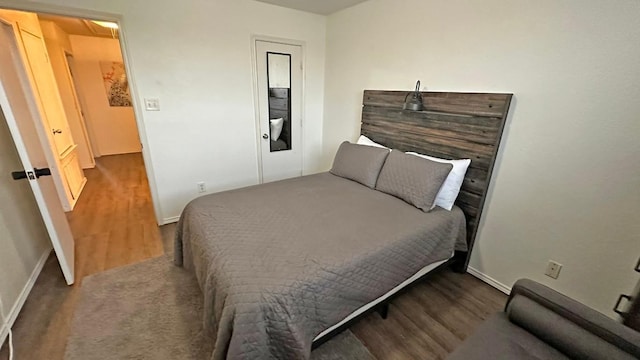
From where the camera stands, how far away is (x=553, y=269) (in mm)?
1782

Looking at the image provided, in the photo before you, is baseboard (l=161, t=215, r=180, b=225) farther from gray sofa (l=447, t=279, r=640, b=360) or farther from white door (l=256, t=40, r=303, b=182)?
gray sofa (l=447, t=279, r=640, b=360)

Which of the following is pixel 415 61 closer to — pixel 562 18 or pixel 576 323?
pixel 562 18

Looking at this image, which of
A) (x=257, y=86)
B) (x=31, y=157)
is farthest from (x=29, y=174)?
(x=257, y=86)

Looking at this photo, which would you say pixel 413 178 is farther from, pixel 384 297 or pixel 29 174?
pixel 29 174

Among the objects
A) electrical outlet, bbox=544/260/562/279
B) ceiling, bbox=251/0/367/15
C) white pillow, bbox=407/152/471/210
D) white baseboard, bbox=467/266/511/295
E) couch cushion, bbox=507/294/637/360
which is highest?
ceiling, bbox=251/0/367/15

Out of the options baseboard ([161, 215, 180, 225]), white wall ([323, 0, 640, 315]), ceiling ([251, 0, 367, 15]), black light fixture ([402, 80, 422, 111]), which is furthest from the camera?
baseboard ([161, 215, 180, 225])

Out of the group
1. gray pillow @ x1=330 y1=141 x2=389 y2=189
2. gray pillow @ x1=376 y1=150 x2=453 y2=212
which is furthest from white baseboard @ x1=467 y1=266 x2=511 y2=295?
gray pillow @ x1=330 y1=141 x2=389 y2=189

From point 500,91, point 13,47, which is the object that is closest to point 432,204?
point 500,91

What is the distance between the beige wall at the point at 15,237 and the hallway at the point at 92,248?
8 cm

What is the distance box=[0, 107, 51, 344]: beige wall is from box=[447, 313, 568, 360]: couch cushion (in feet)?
8.33

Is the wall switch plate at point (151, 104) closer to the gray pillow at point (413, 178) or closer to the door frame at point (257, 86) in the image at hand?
the door frame at point (257, 86)

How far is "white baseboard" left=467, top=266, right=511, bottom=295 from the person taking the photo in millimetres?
2052

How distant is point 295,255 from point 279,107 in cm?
244

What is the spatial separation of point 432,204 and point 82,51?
6.93 meters
